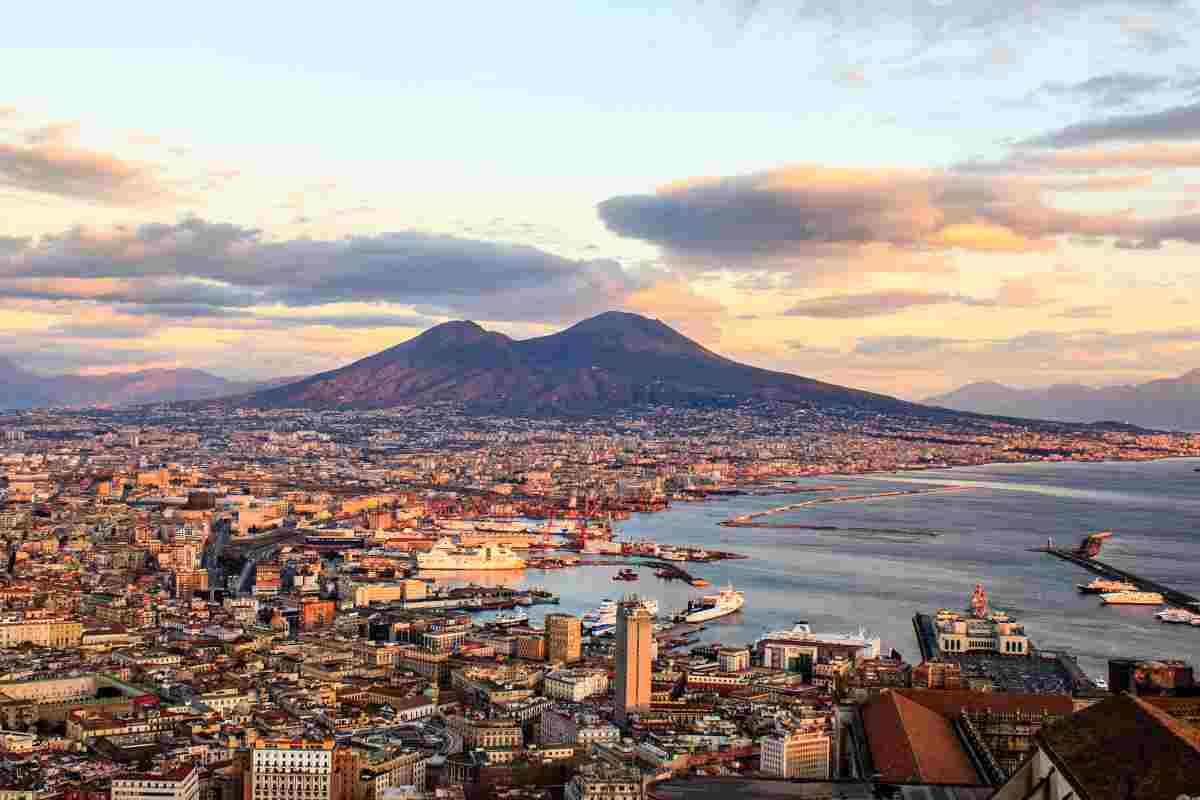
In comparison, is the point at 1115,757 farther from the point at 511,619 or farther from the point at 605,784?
the point at 511,619

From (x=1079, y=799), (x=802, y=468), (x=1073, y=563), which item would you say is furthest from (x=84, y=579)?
(x=802, y=468)

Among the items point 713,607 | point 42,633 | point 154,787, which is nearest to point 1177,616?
point 713,607

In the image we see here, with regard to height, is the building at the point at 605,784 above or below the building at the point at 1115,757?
below

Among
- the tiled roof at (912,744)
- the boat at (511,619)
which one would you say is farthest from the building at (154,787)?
the boat at (511,619)

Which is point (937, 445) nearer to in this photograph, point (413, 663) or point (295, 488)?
point (295, 488)

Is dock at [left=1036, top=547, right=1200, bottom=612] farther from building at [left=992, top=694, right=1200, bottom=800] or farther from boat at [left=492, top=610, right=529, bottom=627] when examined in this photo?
building at [left=992, top=694, right=1200, bottom=800]

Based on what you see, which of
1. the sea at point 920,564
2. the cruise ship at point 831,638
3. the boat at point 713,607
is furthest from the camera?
the boat at point 713,607

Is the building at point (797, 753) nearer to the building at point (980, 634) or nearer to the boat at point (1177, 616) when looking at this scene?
the building at point (980, 634)
